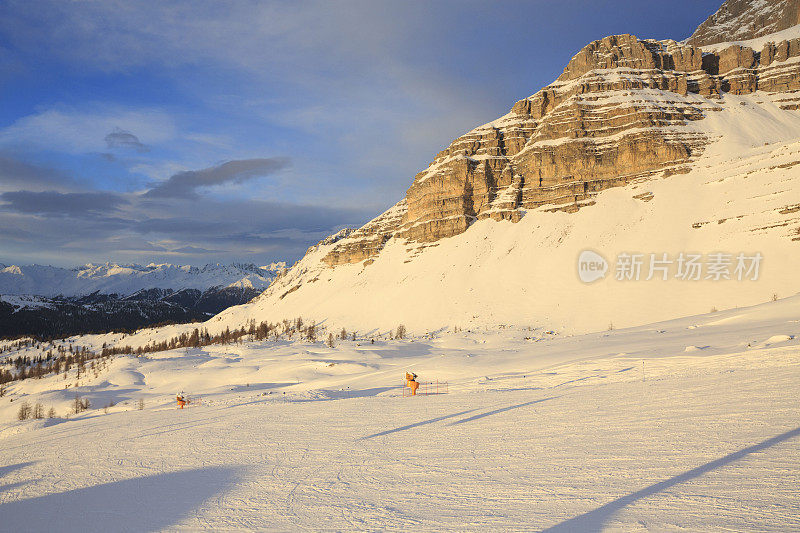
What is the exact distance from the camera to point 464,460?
24.2ft

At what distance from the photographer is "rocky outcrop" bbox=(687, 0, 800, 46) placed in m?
120

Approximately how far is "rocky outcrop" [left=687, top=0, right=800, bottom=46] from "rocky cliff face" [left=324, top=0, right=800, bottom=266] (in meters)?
49.8

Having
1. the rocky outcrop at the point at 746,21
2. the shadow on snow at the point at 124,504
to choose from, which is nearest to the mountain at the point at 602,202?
the rocky outcrop at the point at 746,21

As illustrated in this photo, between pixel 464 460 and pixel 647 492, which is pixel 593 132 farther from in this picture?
pixel 647 492

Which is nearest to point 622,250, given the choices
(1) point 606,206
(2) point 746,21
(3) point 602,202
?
(1) point 606,206

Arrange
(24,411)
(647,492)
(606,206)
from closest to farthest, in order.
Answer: (647,492), (24,411), (606,206)

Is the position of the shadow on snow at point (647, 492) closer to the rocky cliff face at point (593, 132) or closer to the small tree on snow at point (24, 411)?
the small tree on snow at point (24, 411)

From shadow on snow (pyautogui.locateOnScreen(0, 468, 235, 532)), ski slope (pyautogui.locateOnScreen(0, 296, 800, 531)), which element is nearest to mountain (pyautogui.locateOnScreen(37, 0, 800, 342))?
ski slope (pyautogui.locateOnScreen(0, 296, 800, 531))

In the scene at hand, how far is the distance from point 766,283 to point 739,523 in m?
55.0

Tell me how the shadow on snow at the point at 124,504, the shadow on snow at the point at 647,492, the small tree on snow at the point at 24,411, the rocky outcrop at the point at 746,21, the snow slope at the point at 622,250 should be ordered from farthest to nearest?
the rocky outcrop at the point at 746,21 → the snow slope at the point at 622,250 → the small tree on snow at the point at 24,411 → the shadow on snow at the point at 124,504 → the shadow on snow at the point at 647,492

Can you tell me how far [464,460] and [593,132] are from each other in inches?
3557

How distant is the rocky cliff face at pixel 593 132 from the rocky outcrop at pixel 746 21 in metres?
49.8

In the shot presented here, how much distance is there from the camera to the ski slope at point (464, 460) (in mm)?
5191

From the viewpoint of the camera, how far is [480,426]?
31.9 feet
